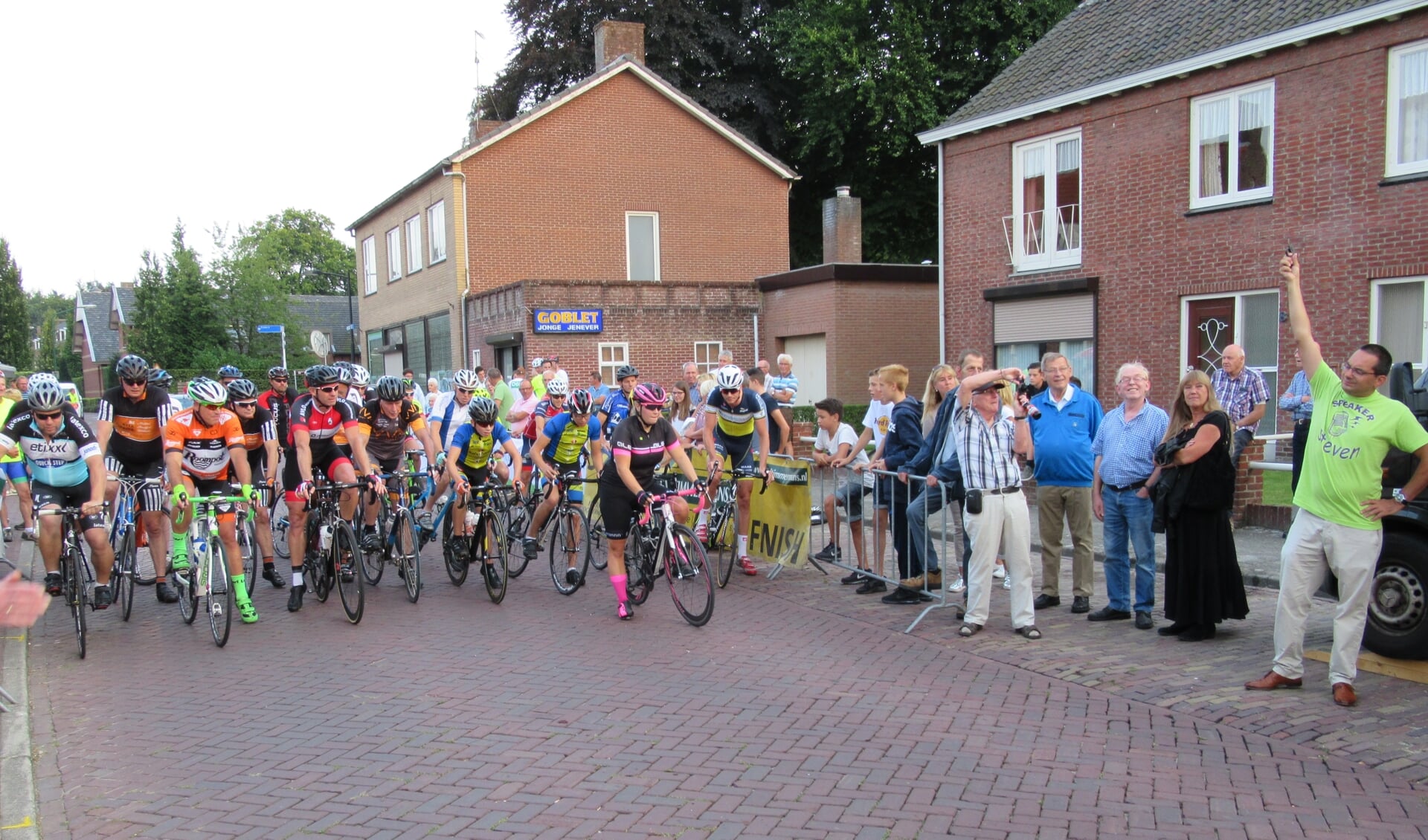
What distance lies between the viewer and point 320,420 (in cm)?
909

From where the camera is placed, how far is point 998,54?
32.7 m

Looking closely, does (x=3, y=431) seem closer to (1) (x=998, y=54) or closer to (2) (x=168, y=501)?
(2) (x=168, y=501)

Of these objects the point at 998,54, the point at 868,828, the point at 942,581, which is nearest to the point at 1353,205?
the point at 942,581

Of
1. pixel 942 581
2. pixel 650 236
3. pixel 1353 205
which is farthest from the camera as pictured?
pixel 650 236

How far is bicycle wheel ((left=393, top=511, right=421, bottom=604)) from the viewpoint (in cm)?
902

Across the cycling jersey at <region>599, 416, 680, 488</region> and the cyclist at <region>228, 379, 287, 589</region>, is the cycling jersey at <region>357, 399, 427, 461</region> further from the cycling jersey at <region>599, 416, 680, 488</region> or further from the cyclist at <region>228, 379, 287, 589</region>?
the cycling jersey at <region>599, 416, 680, 488</region>

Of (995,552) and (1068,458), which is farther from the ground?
(1068,458)

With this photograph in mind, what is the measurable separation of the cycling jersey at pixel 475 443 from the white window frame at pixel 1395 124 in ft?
41.1

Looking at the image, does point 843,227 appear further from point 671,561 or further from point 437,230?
point 671,561

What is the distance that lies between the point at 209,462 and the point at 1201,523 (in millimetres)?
7464

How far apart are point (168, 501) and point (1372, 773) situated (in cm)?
860

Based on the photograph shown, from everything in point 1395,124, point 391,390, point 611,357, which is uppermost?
point 1395,124

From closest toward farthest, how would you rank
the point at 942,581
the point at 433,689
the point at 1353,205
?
1. the point at 433,689
2. the point at 942,581
3. the point at 1353,205

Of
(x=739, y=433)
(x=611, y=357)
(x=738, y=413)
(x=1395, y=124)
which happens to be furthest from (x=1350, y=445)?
(x=611, y=357)
